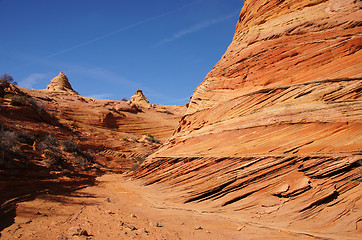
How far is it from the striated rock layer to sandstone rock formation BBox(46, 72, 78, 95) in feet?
175

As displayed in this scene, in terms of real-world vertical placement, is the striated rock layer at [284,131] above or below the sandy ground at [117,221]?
above

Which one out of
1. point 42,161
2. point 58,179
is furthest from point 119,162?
point 58,179

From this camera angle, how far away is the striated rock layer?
5480 mm

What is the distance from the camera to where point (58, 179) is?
411 inches

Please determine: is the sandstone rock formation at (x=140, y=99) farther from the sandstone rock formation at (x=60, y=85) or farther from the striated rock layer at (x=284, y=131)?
the striated rock layer at (x=284, y=131)

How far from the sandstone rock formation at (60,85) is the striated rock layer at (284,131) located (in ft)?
175

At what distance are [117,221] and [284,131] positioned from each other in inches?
218

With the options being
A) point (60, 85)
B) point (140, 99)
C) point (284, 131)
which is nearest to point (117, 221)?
point (284, 131)

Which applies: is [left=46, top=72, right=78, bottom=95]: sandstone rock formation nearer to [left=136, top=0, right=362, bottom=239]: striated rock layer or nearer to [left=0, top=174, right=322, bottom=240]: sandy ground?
[left=136, top=0, right=362, bottom=239]: striated rock layer

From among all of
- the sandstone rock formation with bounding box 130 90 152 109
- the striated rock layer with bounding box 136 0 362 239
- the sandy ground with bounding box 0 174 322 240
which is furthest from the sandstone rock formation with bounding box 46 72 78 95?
the sandy ground with bounding box 0 174 322 240

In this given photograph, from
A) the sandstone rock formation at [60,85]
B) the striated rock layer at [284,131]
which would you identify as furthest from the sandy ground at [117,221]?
the sandstone rock formation at [60,85]

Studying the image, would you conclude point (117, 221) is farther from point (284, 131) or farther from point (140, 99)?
point (140, 99)

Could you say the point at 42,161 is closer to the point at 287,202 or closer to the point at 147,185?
the point at 147,185

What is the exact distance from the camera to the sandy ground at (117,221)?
181 inches
